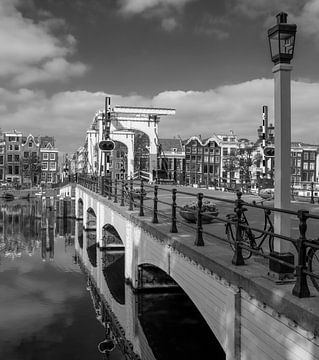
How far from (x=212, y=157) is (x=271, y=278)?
7440 cm

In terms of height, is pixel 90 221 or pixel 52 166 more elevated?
pixel 52 166

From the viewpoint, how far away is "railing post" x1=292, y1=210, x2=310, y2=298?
4168mm

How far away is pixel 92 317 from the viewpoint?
12.9 meters

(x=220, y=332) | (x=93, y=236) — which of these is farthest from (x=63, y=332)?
(x=93, y=236)

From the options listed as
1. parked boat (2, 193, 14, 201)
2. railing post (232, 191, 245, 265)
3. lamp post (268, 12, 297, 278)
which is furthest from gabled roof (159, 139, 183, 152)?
lamp post (268, 12, 297, 278)

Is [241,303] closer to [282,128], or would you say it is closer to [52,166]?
[282,128]

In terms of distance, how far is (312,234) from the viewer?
9.42 metres

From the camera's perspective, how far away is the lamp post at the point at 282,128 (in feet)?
16.4

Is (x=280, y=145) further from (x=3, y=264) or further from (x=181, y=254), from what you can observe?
(x=3, y=264)

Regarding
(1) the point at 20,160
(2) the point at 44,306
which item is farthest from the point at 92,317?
(1) the point at 20,160

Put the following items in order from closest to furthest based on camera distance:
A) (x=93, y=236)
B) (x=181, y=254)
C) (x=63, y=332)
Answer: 1. (x=181, y=254)
2. (x=63, y=332)
3. (x=93, y=236)

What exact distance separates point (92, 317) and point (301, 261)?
32.6 feet

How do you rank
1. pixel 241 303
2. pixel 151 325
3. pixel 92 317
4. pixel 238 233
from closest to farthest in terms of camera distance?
pixel 241 303
pixel 238 233
pixel 151 325
pixel 92 317

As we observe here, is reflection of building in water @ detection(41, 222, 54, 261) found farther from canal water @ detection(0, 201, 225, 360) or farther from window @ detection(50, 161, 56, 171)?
window @ detection(50, 161, 56, 171)
